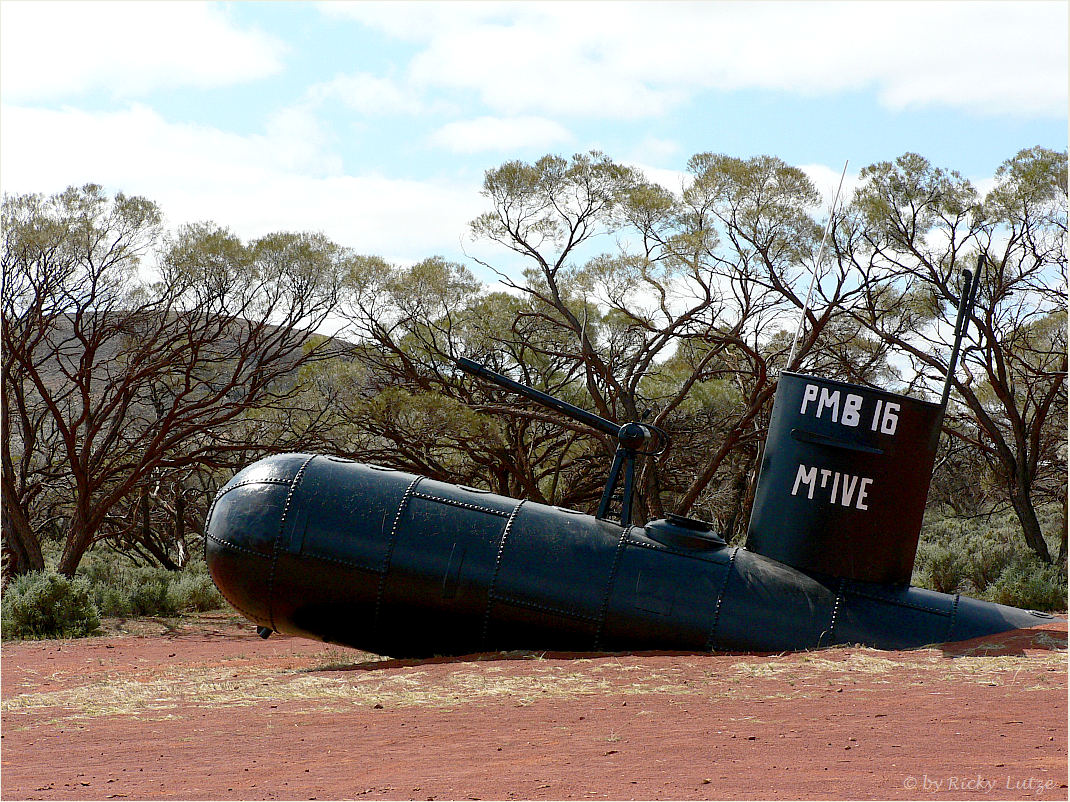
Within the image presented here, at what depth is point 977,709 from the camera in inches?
237

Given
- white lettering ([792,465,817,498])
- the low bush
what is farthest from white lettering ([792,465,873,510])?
the low bush

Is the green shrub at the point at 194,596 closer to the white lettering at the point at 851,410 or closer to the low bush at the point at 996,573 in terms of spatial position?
the low bush at the point at 996,573

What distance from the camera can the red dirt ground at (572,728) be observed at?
15.3 ft

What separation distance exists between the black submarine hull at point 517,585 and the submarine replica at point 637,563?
1cm

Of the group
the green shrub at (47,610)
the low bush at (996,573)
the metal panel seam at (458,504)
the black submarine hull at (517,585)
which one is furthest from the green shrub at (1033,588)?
the green shrub at (47,610)

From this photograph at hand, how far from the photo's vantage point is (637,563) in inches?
361

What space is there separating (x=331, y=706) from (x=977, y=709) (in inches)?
168

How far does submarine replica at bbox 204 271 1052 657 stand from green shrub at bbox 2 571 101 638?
23.3 feet

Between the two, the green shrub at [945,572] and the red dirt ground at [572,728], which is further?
the green shrub at [945,572]

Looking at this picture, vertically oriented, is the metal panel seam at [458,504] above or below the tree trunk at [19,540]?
above

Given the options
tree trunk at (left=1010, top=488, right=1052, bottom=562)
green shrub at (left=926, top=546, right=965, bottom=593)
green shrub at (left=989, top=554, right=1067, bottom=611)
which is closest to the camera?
green shrub at (left=989, top=554, right=1067, bottom=611)

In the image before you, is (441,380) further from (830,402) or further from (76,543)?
(830,402)

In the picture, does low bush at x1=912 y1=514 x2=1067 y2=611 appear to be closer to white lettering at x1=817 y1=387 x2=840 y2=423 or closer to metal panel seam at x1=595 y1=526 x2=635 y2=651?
white lettering at x1=817 y1=387 x2=840 y2=423

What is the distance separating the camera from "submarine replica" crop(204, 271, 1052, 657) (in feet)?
29.5
